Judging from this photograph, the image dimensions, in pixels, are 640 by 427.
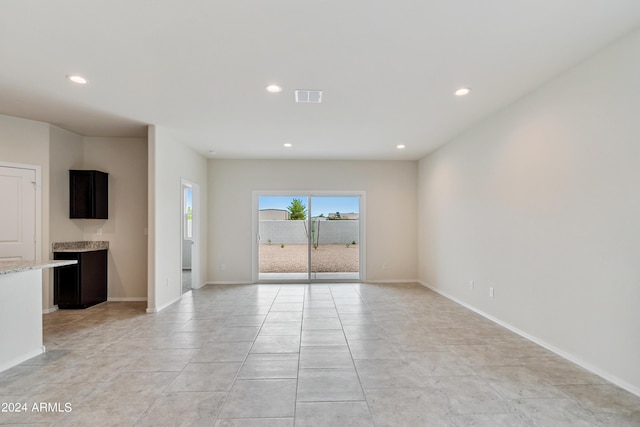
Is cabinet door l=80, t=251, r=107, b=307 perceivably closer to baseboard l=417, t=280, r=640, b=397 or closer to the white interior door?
the white interior door

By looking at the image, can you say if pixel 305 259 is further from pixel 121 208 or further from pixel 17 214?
pixel 17 214

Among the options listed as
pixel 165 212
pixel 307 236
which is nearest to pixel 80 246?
pixel 165 212

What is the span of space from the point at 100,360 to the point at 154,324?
107 cm

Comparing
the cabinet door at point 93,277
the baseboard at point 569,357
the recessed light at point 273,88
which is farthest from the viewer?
the cabinet door at point 93,277

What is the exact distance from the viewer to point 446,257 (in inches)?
221

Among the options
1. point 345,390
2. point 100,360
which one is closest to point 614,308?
point 345,390

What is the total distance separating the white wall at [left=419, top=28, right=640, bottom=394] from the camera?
8.09 ft

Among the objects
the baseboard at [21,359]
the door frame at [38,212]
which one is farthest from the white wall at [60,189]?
the baseboard at [21,359]

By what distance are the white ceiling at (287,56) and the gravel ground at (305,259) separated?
3.33 meters

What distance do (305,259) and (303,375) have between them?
174 inches

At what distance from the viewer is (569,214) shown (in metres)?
2.98

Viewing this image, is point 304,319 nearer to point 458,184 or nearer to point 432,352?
point 432,352

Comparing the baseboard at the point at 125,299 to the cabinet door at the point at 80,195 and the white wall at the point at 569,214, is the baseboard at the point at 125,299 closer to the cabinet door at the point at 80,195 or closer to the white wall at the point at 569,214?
the cabinet door at the point at 80,195

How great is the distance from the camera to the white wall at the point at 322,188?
6.86 metres
